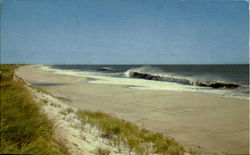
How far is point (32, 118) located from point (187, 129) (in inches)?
222

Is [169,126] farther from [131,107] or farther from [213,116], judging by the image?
[131,107]

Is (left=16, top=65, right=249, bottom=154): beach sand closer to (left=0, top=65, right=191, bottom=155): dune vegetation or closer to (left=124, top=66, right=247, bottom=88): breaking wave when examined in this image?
(left=0, top=65, right=191, bottom=155): dune vegetation

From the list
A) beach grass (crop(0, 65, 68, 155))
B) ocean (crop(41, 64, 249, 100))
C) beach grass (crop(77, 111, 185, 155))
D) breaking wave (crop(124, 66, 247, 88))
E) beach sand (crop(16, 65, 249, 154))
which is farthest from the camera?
breaking wave (crop(124, 66, 247, 88))

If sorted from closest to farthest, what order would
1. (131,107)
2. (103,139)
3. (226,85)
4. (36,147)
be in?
(36,147) < (103,139) < (131,107) < (226,85)

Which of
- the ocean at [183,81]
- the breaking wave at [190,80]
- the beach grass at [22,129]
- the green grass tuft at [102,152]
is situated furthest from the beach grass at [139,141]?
the breaking wave at [190,80]

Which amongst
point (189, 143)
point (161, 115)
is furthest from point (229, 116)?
point (189, 143)

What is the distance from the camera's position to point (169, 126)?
785 cm

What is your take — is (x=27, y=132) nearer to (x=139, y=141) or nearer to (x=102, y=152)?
(x=102, y=152)

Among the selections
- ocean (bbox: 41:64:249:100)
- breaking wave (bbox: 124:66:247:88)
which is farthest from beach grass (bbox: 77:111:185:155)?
breaking wave (bbox: 124:66:247:88)

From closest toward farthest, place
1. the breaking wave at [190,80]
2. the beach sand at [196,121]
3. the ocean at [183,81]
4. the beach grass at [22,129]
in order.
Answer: the beach grass at [22,129] < the beach sand at [196,121] < the ocean at [183,81] < the breaking wave at [190,80]

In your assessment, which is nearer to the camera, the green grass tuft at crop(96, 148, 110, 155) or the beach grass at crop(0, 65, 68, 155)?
the beach grass at crop(0, 65, 68, 155)

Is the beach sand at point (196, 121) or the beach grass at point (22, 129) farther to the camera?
the beach sand at point (196, 121)

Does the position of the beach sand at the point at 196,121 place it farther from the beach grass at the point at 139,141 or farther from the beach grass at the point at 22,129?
the beach grass at the point at 22,129

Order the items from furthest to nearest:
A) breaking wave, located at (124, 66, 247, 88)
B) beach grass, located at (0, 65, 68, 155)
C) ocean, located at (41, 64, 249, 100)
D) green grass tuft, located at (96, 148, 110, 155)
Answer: breaking wave, located at (124, 66, 247, 88), ocean, located at (41, 64, 249, 100), green grass tuft, located at (96, 148, 110, 155), beach grass, located at (0, 65, 68, 155)
